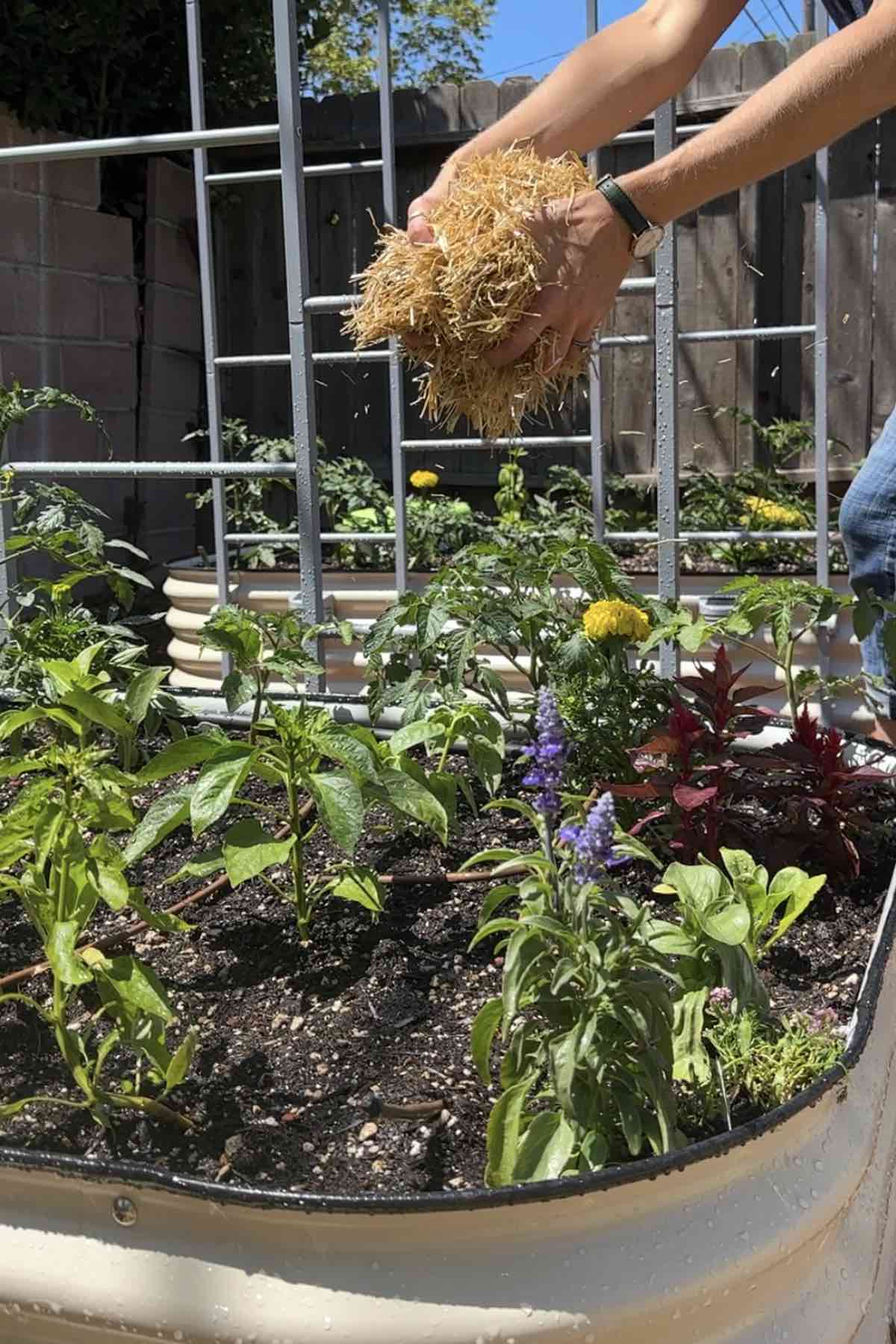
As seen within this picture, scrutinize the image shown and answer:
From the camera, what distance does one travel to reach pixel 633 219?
59.7 inches

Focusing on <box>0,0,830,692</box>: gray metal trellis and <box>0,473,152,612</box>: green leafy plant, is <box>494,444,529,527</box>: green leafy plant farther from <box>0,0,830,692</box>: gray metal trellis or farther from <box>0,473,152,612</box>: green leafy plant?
<box>0,473,152,612</box>: green leafy plant

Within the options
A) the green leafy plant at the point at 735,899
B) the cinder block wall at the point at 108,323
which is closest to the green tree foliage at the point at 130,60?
the cinder block wall at the point at 108,323

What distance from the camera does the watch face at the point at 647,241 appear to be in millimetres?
1528

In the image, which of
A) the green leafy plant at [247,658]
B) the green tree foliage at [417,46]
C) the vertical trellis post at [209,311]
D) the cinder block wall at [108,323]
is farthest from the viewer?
the green tree foliage at [417,46]

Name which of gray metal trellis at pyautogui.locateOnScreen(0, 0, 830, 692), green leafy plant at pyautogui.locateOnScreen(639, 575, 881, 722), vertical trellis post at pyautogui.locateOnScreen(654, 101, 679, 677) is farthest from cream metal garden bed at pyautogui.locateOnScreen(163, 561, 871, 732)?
green leafy plant at pyautogui.locateOnScreen(639, 575, 881, 722)

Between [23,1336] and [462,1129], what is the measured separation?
1.41 feet

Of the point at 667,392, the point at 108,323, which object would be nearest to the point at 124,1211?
the point at 667,392

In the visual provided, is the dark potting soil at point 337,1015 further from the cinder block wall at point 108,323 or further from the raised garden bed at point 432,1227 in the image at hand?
the cinder block wall at point 108,323

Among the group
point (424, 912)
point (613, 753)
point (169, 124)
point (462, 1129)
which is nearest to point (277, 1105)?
point (462, 1129)

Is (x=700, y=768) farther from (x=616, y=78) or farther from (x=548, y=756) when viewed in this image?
(x=616, y=78)

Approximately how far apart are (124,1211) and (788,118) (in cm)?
138

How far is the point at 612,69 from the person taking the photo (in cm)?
→ 193

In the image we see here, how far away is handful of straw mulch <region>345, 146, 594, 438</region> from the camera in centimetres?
148

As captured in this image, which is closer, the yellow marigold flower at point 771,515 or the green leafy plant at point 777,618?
the green leafy plant at point 777,618
